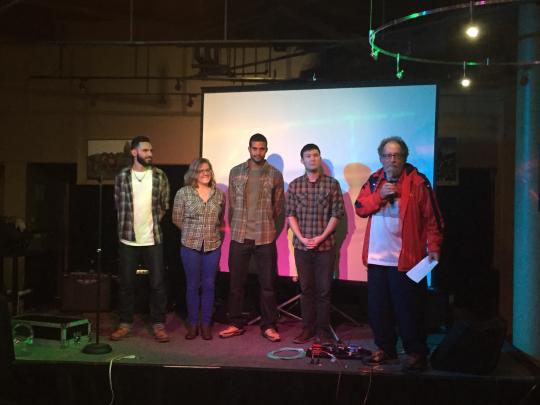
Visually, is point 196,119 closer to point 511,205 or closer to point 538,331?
point 511,205

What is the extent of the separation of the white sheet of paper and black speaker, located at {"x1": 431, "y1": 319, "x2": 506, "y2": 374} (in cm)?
49

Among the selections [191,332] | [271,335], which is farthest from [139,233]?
[271,335]

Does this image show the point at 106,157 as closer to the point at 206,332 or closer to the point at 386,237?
the point at 206,332

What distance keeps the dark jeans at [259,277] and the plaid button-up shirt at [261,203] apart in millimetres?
73

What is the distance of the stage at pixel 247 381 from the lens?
12.3 ft

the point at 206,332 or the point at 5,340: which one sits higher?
the point at 5,340

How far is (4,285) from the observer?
241 inches

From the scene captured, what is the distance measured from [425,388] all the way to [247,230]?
195cm

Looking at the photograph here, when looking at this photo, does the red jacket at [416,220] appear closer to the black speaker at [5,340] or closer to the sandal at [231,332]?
the sandal at [231,332]

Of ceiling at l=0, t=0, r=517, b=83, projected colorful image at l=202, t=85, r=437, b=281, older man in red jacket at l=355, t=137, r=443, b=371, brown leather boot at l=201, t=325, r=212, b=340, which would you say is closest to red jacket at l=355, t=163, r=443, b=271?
older man in red jacket at l=355, t=137, r=443, b=371

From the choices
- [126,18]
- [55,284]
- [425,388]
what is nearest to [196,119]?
[126,18]

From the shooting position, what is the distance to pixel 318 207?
462cm

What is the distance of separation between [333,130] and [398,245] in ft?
5.65

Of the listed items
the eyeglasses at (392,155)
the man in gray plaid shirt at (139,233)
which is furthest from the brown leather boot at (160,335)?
the eyeglasses at (392,155)
